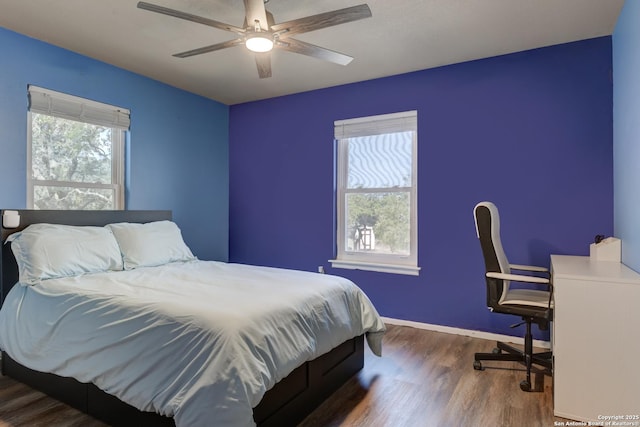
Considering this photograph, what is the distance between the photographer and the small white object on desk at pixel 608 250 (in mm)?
2486

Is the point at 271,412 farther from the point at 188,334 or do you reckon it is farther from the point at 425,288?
the point at 425,288

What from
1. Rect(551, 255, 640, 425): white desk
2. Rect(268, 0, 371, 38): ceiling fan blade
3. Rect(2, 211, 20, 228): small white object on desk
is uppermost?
Rect(268, 0, 371, 38): ceiling fan blade

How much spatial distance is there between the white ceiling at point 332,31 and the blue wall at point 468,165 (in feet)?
0.76

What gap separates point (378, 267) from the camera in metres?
3.74

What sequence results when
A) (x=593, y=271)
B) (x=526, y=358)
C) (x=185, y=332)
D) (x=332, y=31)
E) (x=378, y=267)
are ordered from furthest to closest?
1. (x=378, y=267)
2. (x=332, y=31)
3. (x=526, y=358)
4. (x=593, y=271)
5. (x=185, y=332)

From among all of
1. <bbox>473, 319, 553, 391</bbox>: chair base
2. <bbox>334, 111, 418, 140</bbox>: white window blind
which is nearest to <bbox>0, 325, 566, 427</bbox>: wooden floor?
<bbox>473, 319, 553, 391</bbox>: chair base

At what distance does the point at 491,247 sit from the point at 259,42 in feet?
6.41

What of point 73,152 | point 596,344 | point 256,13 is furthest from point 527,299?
point 73,152

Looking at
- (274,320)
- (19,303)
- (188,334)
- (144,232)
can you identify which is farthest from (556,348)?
(19,303)

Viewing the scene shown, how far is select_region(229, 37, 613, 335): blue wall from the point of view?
114 inches

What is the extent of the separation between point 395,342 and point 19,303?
2710 mm

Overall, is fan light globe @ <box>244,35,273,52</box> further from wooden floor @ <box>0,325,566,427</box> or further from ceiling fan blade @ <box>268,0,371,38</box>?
Result: wooden floor @ <box>0,325,566,427</box>

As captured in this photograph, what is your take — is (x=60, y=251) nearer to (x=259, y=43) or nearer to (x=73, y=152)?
(x=73, y=152)

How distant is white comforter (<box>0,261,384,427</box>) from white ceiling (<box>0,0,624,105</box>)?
181cm
